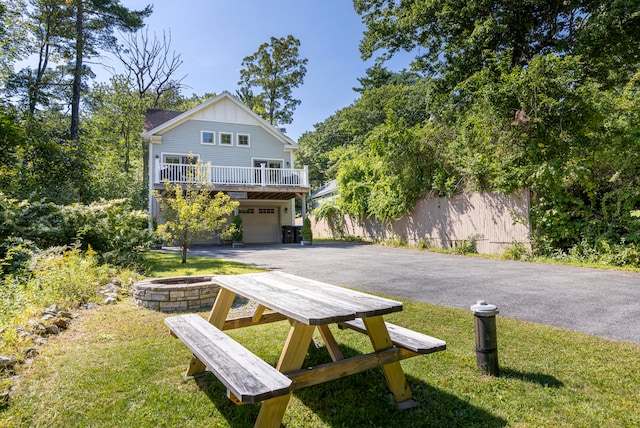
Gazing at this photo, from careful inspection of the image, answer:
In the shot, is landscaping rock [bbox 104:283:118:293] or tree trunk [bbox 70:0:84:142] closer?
landscaping rock [bbox 104:283:118:293]

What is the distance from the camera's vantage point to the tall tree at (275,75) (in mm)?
26281

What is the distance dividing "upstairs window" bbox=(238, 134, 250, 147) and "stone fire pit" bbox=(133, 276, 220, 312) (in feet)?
47.6

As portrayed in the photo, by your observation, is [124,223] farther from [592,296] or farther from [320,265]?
[592,296]

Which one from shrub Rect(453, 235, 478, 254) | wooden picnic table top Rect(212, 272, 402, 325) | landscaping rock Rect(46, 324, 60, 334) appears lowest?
landscaping rock Rect(46, 324, 60, 334)

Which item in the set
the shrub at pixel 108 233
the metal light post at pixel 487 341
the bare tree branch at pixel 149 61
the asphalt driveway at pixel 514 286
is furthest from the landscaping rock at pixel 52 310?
the bare tree branch at pixel 149 61

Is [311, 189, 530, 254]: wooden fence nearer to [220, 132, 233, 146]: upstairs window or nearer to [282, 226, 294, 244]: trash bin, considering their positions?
[282, 226, 294, 244]: trash bin

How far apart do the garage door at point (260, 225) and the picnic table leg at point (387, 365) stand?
16.7 metres

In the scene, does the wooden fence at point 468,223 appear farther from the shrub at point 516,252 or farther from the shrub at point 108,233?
the shrub at point 108,233

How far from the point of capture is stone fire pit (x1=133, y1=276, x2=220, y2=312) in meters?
4.55

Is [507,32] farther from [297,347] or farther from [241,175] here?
[297,347]

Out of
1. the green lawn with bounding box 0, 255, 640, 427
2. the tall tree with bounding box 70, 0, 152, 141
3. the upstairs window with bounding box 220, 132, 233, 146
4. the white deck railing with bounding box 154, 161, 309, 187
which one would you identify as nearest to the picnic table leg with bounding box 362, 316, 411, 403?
the green lawn with bounding box 0, 255, 640, 427

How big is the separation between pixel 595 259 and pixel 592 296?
3638 mm

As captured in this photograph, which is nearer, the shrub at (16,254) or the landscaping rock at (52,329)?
the landscaping rock at (52,329)

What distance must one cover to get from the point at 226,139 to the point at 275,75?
1111 cm
